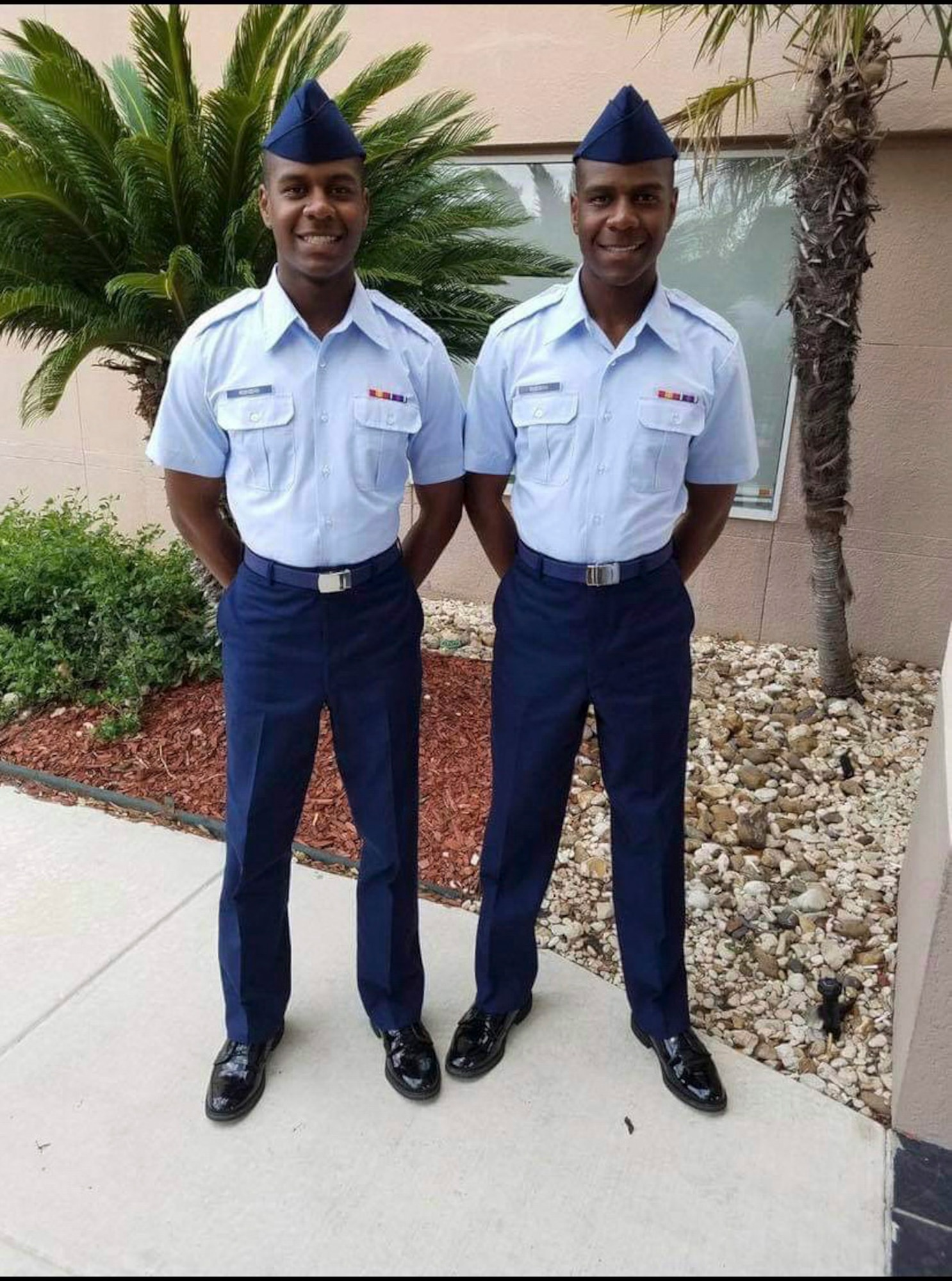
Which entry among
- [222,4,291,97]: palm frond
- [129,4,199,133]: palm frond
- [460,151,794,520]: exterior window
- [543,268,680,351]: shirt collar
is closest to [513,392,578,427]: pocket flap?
[543,268,680,351]: shirt collar

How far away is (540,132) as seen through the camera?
15.6ft

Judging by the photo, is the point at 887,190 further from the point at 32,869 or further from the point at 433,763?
the point at 32,869

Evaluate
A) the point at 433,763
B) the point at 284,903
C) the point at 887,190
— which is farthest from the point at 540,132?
the point at 284,903

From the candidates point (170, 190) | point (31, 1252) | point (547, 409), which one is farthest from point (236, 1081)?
point (170, 190)

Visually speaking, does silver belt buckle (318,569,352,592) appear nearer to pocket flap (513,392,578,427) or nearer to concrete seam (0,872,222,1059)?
pocket flap (513,392,578,427)

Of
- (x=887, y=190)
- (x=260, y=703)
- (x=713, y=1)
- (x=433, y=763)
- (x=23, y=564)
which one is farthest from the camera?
(x=23, y=564)

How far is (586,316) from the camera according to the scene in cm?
201

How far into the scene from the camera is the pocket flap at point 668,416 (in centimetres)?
199

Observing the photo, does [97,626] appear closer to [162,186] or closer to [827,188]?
[162,186]

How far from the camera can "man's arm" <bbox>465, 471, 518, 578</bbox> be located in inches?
88.7

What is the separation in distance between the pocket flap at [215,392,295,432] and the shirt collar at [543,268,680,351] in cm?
58

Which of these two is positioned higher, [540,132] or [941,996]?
[540,132]

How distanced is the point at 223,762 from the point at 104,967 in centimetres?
114

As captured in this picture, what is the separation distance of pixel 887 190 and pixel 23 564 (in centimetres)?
438
